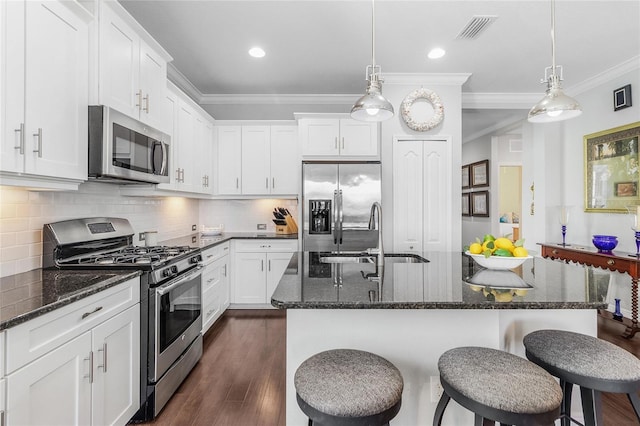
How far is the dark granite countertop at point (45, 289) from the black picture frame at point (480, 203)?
6019 mm

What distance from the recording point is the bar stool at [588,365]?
120 centimetres

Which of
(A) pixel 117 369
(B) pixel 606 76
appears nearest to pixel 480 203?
(B) pixel 606 76

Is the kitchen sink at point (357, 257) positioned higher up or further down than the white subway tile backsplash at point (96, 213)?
further down

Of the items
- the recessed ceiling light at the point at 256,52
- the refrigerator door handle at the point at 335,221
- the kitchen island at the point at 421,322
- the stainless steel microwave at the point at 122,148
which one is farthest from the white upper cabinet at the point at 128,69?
the refrigerator door handle at the point at 335,221

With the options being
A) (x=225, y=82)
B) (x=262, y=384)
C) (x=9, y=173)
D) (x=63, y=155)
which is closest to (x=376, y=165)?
(x=225, y=82)

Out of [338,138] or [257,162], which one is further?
[257,162]

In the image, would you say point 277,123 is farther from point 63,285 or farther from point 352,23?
point 63,285

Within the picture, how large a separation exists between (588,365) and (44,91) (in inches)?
105

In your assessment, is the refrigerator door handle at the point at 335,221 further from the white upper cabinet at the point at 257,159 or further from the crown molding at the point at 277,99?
the crown molding at the point at 277,99

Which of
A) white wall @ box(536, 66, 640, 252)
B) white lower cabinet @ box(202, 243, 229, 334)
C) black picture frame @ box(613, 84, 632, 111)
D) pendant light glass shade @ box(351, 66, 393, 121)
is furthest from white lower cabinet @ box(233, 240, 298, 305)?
black picture frame @ box(613, 84, 632, 111)

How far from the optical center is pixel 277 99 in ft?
15.1

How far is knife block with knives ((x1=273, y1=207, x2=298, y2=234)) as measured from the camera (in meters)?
4.46

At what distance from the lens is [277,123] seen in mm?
Result: 4352

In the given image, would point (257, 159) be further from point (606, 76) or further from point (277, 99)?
point (606, 76)
